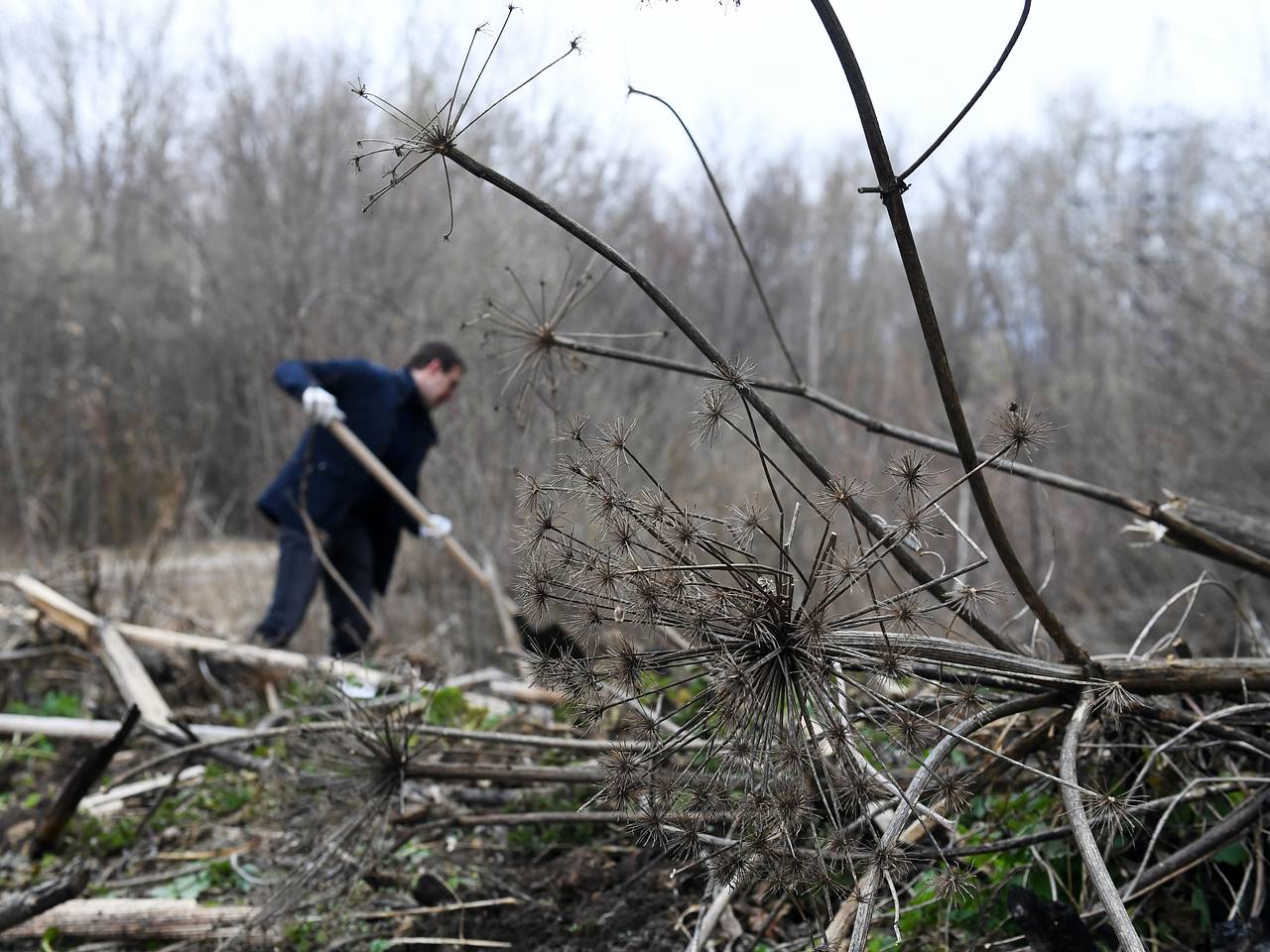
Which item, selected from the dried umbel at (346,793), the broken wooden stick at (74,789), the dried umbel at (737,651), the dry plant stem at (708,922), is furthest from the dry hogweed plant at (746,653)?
the broken wooden stick at (74,789)

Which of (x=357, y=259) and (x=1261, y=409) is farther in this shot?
(x=357, y=259)

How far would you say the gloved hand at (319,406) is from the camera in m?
6.20

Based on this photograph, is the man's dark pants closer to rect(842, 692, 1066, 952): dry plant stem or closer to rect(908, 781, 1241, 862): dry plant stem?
rect(908, 781, 1241, 862): dry plant stem

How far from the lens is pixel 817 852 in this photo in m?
1.67

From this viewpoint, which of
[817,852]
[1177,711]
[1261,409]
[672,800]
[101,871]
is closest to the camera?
[817,852]

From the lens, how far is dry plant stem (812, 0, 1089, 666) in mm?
1498

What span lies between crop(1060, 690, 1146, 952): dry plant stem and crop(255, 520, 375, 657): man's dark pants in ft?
15.0

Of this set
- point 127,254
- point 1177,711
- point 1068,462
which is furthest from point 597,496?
point 127,254

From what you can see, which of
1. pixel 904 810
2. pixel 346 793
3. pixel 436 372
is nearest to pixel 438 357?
pixel 436 372

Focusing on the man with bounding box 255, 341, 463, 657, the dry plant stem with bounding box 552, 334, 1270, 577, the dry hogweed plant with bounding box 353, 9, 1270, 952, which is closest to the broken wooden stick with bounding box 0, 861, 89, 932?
the dry hogweed plant with bounding box 353, 9, 1270, 952

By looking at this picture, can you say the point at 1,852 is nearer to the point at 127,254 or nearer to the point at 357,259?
the point at 357,259

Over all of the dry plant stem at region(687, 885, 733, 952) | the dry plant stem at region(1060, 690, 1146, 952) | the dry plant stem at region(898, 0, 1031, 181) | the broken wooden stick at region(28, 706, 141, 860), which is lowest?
Result: the broken wooden stick at region(28, 706, 141, 860)

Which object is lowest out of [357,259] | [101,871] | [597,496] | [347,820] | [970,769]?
[101,871]

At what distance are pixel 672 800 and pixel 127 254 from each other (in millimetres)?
22954
